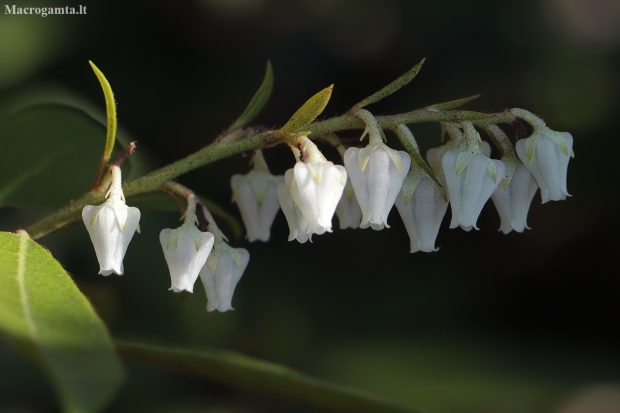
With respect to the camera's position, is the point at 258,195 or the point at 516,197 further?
the point at 258,195

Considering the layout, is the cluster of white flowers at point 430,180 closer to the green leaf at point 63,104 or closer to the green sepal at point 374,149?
the green sepal at point 374,149

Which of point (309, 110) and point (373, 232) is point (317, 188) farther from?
point (373, 232)

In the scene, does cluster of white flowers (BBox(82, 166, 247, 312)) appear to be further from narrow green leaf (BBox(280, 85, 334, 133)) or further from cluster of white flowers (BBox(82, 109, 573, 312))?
narrow green leaf (BBox(280, 85, 334, 133))

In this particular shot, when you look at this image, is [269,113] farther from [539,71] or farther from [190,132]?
[539,71]

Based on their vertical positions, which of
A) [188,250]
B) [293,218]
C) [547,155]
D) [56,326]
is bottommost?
[56,326]

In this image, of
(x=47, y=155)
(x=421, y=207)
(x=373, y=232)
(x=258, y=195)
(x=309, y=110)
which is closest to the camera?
(x=309, y=110)

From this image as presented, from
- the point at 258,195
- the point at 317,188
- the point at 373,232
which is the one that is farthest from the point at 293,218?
the point at 373,232

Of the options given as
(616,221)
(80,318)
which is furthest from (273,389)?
(616,221)
